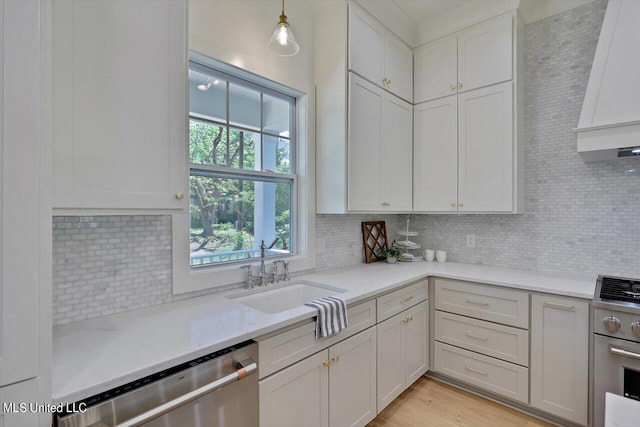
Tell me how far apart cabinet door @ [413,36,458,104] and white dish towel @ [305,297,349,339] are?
2.10 m

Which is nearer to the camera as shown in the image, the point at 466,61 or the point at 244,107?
the point at 244,107

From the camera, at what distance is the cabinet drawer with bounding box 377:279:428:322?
2.01 meters

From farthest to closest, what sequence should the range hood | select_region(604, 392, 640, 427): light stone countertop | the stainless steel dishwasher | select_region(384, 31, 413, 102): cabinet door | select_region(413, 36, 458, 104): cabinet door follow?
1. select_region(413, 36, 458, 104): cabinet door
2. select_region(384, 31, 413, 102): cabinet door
3. the range hood
4. the stainless steel dishwasher
5. select_region(604, 392, 640, 427): light stone countertop

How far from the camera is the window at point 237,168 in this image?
1.83 m

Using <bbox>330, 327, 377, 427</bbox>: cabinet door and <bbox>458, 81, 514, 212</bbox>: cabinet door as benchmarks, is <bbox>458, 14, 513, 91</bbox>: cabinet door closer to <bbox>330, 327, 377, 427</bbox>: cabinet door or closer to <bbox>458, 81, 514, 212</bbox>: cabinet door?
<bbox>458, 81, 514, 212</bbox>: cabinet door

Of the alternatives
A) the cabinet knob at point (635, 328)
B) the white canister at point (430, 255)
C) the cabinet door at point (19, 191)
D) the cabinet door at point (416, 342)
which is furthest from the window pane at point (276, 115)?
the cabinet knob at point (635, 328)

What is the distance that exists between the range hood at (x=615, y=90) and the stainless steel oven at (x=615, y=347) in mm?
890

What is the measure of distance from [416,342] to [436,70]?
2297mm

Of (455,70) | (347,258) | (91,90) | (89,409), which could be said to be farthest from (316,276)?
(455,70)

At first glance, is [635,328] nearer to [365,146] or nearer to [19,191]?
[365,146]

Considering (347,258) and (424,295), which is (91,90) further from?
(424,295)

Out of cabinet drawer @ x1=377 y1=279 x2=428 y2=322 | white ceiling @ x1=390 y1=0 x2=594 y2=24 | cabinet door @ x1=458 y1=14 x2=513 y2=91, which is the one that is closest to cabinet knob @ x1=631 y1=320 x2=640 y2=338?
cabinet drawer @ x1=377 y1=279 x2=428 y2=322

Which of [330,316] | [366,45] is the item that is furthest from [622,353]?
[366,45]

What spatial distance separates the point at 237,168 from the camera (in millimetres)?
1996
